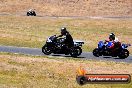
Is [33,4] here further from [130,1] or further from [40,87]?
[40,87]

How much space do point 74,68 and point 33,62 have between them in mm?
2714

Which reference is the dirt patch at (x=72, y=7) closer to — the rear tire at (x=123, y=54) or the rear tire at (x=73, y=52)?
the rear tire at (x=123, y=54)

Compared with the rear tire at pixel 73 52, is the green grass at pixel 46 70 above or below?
above

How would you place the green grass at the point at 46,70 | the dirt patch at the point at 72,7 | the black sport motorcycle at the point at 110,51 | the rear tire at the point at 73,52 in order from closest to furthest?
the green grass at the point at 46,70 < the rear tire at the point at 73,52 < the black sport motorcycle at the point at 110,51 < the dirt patch at the point at 72,7

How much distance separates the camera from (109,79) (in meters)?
8.62

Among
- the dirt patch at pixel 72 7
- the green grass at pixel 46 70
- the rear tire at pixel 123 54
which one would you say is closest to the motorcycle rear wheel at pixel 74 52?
the green grass at pixel 46 70

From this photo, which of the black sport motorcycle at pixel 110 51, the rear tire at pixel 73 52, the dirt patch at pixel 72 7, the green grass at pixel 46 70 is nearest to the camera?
the green grass at pixel 46 70

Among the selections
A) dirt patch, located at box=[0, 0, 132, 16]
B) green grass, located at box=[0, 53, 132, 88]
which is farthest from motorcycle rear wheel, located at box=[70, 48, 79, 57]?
dirt patch, located at box=[0, 0, 132, 16]

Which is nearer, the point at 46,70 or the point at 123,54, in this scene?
the point at 46,70

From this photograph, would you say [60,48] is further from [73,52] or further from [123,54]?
[123,54]

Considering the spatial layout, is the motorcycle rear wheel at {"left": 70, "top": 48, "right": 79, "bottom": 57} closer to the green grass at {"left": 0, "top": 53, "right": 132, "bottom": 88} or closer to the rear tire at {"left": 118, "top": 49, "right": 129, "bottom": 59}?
the green grass at {"left": 0, "top": 53, "right": 132, "bottom": 88}

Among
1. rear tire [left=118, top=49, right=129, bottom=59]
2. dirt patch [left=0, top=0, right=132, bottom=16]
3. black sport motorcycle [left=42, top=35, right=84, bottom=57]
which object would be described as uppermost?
black sport motorcycle [left=42, top=35, right=84, bottom=57]

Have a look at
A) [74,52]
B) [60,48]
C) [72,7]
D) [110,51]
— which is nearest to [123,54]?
[110,51]

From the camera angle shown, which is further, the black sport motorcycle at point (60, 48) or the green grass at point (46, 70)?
the black sport motorcycle at point (60, 48)
